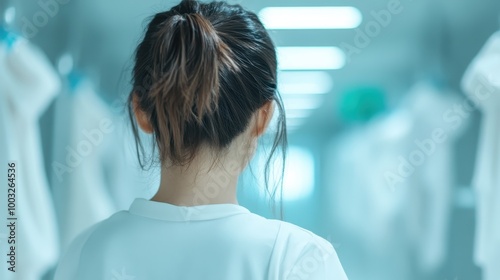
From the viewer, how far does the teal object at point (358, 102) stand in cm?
137

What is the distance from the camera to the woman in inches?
19.7

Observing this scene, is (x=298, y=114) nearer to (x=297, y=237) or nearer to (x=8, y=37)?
(x=8, y=37)

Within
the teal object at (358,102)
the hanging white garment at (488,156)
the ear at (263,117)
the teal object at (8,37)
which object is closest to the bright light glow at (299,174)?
the teal object at (358,102)

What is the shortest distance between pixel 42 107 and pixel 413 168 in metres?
0.78

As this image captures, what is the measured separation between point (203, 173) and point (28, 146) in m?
0.90

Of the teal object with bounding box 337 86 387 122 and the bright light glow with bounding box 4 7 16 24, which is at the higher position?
the bright light glow with bounding box 4 7 16 24

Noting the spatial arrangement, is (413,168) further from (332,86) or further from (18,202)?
(18,202)

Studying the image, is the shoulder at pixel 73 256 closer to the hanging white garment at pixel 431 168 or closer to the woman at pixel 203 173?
the woman at pixel 203 173

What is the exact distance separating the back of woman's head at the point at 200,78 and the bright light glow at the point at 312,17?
824 mm

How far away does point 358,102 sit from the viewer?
4.51ft

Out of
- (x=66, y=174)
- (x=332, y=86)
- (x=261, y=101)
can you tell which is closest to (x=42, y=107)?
(x=66, y=174)

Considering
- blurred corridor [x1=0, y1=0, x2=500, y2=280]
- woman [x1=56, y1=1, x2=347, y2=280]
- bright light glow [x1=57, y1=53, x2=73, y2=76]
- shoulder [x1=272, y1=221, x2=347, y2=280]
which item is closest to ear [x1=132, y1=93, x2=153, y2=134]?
woman [x1=56, y1=1, x2=347, y2=280]

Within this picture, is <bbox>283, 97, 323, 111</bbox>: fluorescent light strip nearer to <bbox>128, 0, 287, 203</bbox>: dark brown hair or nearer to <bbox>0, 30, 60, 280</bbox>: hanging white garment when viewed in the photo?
<bbox>0, 30, 60, 280</bbox>: hanging white garment

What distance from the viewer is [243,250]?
50cm
